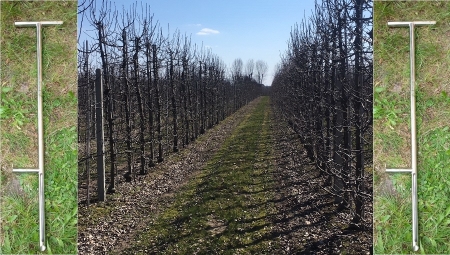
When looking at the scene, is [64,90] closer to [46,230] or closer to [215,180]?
[46,230]

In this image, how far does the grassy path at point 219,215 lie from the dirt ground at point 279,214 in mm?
204

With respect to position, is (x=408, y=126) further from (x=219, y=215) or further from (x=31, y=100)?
(x=219, y=215)

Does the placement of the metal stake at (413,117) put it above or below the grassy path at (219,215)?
above

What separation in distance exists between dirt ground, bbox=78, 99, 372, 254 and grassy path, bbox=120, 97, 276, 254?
0.67 ft

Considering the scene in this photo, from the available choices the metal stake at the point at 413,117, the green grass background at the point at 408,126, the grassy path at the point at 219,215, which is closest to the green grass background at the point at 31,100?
the green grass background at the point at 408,126

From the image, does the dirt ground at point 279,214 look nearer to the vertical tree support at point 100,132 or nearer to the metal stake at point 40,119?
the vertical tree support at point 100,132

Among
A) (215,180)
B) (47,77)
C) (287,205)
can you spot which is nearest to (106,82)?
(215,180)

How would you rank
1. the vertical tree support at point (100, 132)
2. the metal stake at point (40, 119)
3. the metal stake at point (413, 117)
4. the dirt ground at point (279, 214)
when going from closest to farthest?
the metal stake at point (413, 117) → the metal stake at point (40, 119) → the dirt ground at point (279, 214) → the vertical tree support at point (100, 132)

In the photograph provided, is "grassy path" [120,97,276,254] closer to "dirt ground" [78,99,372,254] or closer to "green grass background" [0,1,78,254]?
"dirt ground" [78,99,372,254]

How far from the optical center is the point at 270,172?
8.81 metres

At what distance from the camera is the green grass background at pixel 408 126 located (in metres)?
2.39

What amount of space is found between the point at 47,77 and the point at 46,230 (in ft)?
3.47

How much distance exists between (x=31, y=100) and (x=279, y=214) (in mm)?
4396

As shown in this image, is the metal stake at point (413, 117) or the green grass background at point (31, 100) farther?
the green grass background at point (31, 100)
